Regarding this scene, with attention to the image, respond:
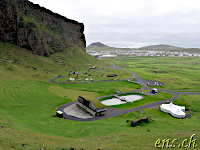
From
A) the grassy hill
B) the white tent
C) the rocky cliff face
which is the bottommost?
the white tent

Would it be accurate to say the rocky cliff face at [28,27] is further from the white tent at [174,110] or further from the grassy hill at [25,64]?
the white tent at [174,110]

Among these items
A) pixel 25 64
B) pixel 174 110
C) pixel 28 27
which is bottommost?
pixel 174 110

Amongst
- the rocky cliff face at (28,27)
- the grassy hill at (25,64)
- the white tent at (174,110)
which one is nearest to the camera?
the white tent at (174,110)

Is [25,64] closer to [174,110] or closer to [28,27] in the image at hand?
[28,27]

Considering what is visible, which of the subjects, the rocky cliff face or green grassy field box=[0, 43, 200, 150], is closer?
green grassy field box=[0, 43, 200, 150]

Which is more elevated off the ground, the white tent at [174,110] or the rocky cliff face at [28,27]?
the rocky cliff face at [28,27]

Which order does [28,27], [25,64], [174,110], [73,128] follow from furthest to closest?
[28,27] → [25,64] → [174,110] → [73,128]

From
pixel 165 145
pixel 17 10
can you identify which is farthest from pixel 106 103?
pixel 17 10

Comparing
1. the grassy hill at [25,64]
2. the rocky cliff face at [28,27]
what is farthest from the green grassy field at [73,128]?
the rocky cliff face at [28,27]

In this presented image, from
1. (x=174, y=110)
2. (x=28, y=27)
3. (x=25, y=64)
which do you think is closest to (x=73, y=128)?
(x=174, y=110)

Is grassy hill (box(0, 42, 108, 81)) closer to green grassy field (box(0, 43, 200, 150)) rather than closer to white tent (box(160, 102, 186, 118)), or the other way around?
green grassy field (box(0, 43, 200, 150))

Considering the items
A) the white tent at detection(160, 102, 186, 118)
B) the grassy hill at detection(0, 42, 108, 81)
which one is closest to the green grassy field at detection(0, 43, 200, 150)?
the white tent at detection(160, 102, 186, 118)

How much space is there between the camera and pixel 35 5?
169125 millimetres

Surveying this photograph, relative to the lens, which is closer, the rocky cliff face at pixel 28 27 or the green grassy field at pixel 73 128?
the green grassy field at pixel 73 128
